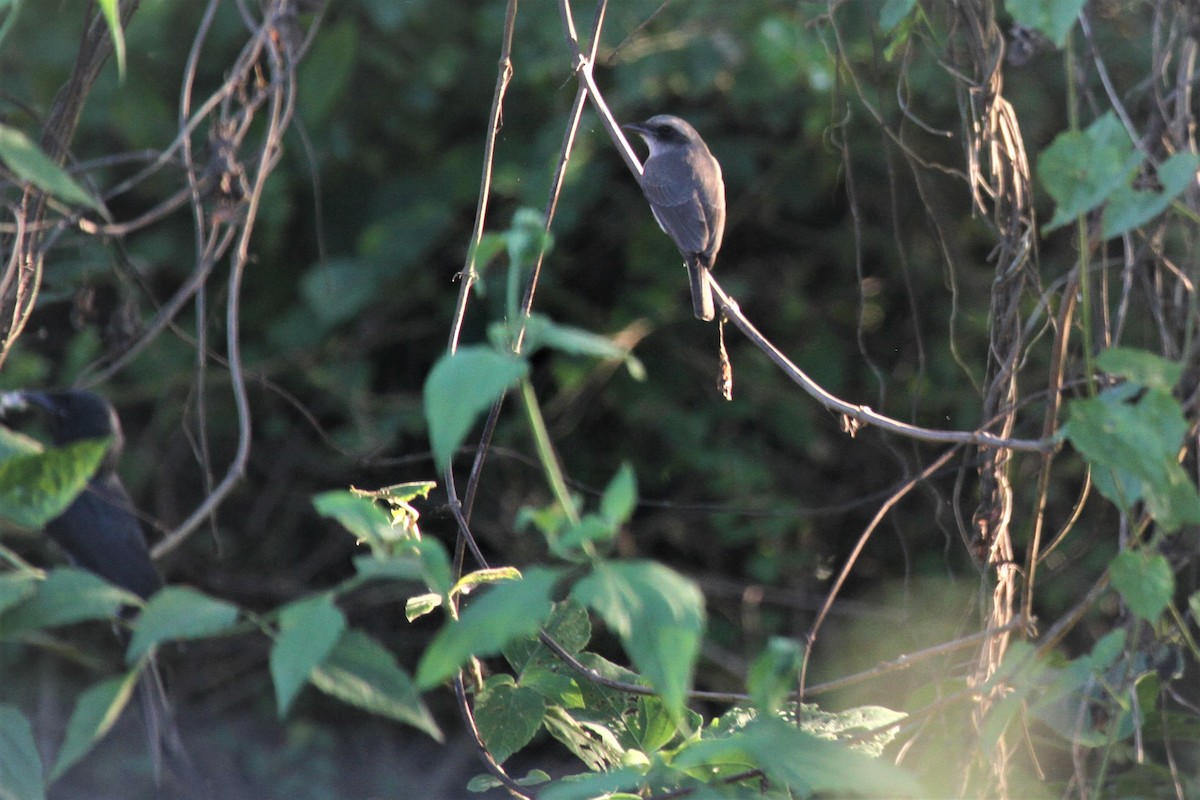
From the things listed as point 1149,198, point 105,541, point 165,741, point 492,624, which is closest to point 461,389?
point 492,624

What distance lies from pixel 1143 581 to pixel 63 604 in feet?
4.18

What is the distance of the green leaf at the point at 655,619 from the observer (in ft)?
3.65

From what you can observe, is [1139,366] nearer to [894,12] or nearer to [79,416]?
[894,12]

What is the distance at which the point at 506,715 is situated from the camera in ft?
6.35

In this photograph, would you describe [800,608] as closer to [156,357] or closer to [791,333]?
[791,333]

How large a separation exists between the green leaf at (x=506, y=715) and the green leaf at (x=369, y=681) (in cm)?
69

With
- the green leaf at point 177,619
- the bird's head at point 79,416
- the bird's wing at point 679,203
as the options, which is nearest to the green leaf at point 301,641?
the green leaf at point 177,619

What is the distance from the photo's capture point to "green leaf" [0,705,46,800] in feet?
3.93

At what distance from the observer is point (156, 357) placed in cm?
595

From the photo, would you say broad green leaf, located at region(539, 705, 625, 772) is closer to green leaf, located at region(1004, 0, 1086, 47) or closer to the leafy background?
green leaf, located at region(1004, 0, 1086, 47)

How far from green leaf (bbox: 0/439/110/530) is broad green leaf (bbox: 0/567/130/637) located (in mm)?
94

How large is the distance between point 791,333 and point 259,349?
8.79 feet

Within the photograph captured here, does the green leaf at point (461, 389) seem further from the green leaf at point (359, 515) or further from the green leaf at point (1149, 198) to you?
the green leaf at point (1149, 198)

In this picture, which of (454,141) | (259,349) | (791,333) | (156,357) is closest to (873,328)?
(791,333)
